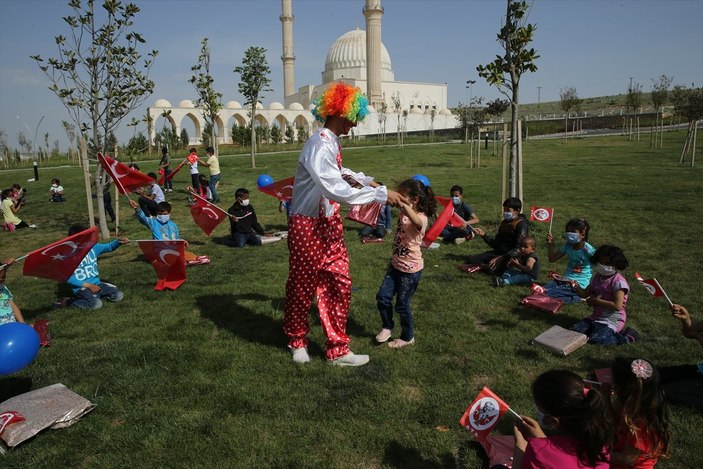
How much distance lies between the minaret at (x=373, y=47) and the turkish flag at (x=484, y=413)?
7035cm

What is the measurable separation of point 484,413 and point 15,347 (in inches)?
146

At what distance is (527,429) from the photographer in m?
2.77

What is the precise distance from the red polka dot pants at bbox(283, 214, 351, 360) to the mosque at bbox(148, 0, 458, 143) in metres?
58.9

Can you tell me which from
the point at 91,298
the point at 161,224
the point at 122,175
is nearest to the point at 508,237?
the point at 161,224

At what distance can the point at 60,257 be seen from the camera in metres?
6.05

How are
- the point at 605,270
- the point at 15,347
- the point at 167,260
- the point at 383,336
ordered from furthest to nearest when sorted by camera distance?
the point at 167,260 → the point at 383,336 → the point at 605,270 → the point at 15,347

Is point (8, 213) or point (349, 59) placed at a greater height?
point (349, 59)

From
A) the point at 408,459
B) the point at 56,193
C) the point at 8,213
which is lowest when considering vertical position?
the point at 408,459

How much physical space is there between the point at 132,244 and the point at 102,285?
4.76 metres

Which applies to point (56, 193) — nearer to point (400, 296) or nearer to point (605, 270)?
point (400, 296)

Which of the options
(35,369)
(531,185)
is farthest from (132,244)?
(531,185)

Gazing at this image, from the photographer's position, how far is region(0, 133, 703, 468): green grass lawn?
3.72 m

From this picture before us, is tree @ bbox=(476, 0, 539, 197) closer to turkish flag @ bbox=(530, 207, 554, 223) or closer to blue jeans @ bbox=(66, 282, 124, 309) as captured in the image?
turkish flag @ bbox=(530, 207, 554, 223)

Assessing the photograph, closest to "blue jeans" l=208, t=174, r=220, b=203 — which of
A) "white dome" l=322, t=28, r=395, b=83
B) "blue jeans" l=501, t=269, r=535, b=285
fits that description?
"blue jeans" l=501, t=269, r=535, b=285
